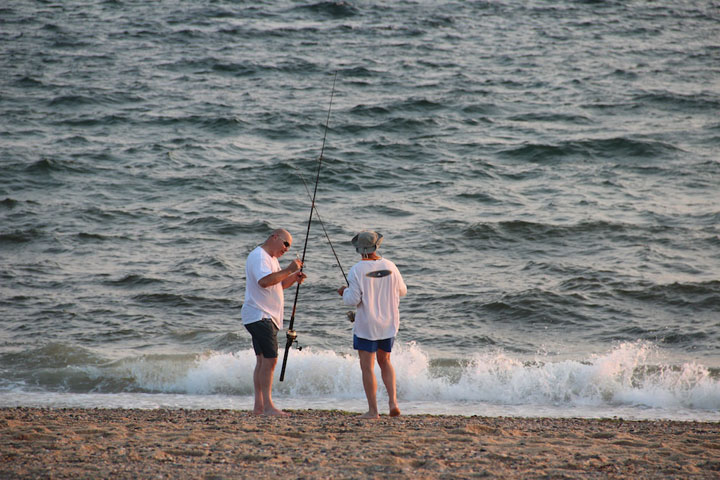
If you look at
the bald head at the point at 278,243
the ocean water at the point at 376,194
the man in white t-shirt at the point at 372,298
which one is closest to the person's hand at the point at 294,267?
the bald head at the point at 278,243

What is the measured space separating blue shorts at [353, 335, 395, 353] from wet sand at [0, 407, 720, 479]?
22.4 inches

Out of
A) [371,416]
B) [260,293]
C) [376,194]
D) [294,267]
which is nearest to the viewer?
[294,267]

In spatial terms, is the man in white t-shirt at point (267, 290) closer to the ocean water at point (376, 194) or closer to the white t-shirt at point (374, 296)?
the white t-shirt at point (374, 296)

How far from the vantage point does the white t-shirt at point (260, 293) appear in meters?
5.67

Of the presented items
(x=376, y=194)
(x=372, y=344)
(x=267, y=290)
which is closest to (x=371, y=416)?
(x=372, y=344)

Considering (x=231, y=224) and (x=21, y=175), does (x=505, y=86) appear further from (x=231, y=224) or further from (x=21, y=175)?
(x=21, y=175)

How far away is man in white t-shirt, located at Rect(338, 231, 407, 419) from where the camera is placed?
563cm

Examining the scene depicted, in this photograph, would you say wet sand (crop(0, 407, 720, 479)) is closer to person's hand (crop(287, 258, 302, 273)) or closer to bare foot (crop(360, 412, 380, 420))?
bare foot (crop(360, 412, 380, 420))

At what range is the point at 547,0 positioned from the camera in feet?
86.0

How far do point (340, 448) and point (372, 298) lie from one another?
1206mm

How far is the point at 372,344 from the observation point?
575 centimetres

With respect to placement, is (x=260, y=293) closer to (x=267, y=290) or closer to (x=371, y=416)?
(x=267, y=290)

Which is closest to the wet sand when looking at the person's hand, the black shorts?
the black shorts

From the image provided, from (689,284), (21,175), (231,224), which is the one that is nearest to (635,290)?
(689,284)
